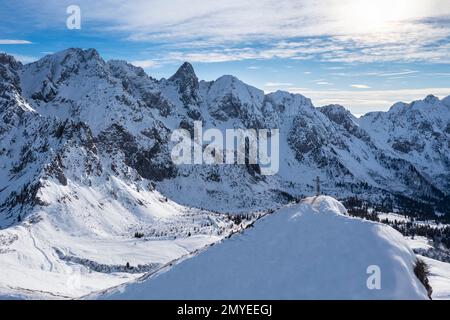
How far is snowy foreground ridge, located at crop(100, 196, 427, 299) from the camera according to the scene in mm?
35031

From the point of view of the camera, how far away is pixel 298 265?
38500 mm

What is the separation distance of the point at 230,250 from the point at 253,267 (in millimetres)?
3642

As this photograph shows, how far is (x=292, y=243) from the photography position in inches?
1629

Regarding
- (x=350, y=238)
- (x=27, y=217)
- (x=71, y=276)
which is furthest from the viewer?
(x=27, y=217)

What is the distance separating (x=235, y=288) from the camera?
3838 cm

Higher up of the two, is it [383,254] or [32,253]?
[383,254]

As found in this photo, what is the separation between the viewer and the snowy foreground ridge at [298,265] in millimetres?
35031

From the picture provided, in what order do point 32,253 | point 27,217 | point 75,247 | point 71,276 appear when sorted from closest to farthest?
point 71,276 → point 32,253 → point 75,247 → point 27,217

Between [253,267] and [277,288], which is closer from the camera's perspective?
[277,288]

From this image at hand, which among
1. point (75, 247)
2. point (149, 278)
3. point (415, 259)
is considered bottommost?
point (75, 247)

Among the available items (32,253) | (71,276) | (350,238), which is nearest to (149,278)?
(350,238)
